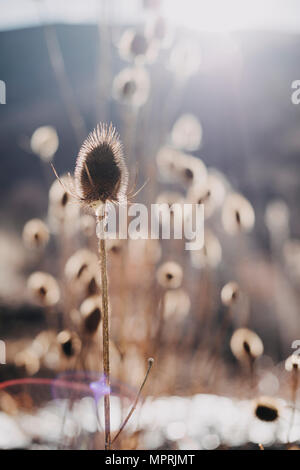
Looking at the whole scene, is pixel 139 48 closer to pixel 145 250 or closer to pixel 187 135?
pixel 187 135

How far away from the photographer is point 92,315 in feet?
3.47

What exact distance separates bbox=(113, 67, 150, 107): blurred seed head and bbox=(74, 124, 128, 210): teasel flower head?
0.72 m

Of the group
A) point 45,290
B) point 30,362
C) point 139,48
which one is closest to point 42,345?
point 30,362

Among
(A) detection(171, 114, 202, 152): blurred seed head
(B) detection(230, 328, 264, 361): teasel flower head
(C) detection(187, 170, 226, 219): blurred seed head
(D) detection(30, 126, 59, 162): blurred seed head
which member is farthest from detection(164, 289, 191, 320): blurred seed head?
(D) detection(30, 126, 59, 162): blurred seed head

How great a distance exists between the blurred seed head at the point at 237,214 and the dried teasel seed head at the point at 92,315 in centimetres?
59

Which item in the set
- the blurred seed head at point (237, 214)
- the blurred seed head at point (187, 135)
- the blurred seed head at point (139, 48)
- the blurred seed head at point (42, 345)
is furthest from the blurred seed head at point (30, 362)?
the blurred seed head at point (139, 48)

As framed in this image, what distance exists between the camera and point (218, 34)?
360 centimetres

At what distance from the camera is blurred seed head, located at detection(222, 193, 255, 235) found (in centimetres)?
141

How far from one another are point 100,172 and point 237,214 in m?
0.66

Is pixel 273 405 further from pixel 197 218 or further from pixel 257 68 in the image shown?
pixel 257 68

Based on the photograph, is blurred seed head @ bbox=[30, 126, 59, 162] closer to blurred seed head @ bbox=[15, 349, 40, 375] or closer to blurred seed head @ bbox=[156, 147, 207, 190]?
blurred seed head @ bbox=[156, 147, 207, 190]

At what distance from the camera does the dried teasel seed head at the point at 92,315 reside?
1.06 meters

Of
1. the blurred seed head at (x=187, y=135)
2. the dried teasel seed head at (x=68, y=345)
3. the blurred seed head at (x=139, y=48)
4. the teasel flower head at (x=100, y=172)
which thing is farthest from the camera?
the blurred seed head at (x=187, y=135)

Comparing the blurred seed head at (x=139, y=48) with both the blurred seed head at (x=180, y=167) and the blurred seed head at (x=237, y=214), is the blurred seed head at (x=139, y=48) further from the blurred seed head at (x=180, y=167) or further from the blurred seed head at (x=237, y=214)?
the blurred seed head at (x=237, y=214)
